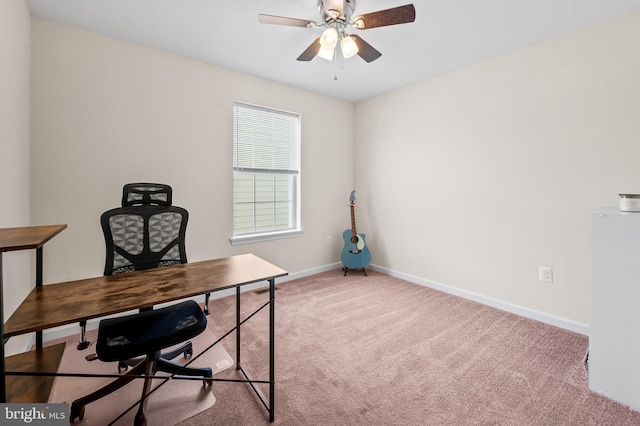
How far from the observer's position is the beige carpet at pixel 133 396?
1491 millimetres

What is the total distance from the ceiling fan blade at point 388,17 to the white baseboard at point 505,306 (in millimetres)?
2692

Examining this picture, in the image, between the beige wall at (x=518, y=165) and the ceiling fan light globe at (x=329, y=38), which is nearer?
the ceiling fan light globe at (x=329, y=38)

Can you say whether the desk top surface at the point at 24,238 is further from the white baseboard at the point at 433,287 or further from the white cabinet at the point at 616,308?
the white cabinet at the point at 616,308

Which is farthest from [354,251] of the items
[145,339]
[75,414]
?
[75,414]

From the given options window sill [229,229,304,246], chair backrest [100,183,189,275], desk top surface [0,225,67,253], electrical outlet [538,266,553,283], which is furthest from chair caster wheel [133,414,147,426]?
electrical outlet [538,266,553,283]

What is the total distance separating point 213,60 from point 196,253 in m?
2.02

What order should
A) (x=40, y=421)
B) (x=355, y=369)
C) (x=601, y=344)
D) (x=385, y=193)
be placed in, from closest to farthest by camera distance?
(x=40, y=421)
(x=601, y=344)
(x=355, y=369)
(x=385, y=193)

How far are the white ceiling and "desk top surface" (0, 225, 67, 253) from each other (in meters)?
1.79

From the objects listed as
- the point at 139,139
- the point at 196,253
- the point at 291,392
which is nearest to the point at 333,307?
the point at 291,392

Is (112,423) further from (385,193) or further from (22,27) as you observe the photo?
(385,193)

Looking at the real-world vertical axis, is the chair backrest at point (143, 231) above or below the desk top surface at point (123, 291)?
above

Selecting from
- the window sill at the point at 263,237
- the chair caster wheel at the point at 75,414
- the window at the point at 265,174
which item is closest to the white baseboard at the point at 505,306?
the window sill at the point at 263,237

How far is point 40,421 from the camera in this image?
1000 millimetres

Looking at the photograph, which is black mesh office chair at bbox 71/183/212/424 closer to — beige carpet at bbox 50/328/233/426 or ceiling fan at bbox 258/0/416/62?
beige carpet at bbox 50/328/233/426
